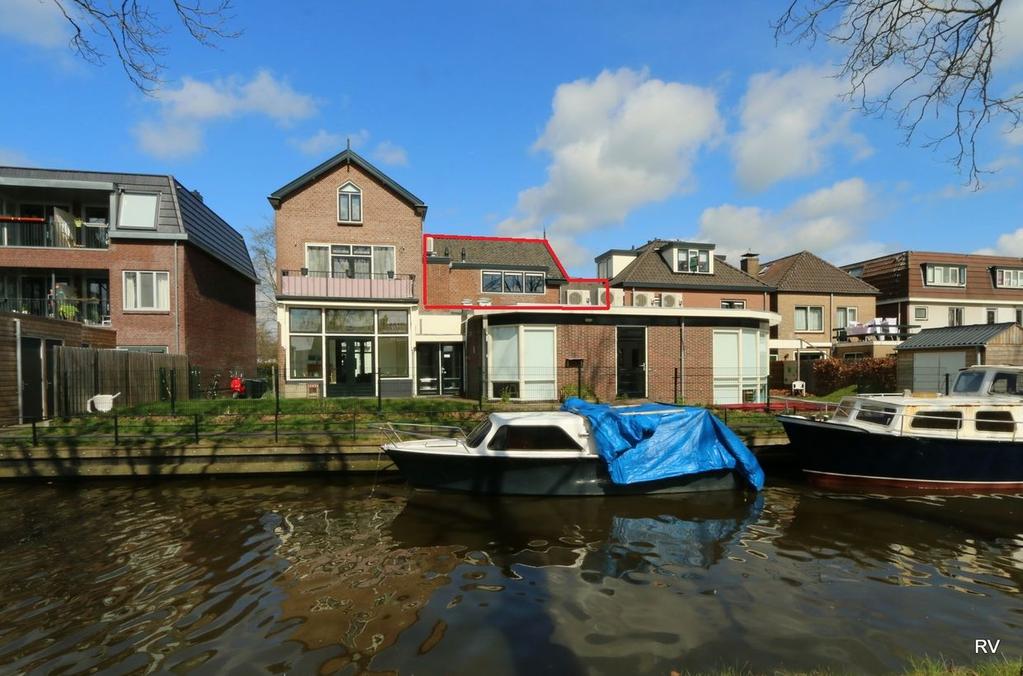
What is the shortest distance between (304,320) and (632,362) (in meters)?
14.0

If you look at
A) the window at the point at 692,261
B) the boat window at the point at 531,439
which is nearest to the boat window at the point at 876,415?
the boat window at the point at 531,439

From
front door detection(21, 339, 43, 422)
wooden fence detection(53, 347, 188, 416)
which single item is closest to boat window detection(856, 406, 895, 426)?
wooden fence detection(53, 347, 188, 416)

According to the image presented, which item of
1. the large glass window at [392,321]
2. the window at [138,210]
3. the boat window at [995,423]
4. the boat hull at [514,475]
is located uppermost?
the window at [138,210]

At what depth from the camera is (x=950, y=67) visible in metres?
6.05

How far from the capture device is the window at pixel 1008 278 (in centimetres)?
3818

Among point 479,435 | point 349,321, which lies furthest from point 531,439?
point 349,321

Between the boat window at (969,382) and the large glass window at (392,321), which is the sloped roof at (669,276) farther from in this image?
the boat window at (969,382)

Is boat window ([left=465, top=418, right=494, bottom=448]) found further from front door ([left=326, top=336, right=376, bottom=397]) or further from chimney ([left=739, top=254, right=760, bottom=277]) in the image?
chimney ([left=739, top=254, right=760, bottom=277])

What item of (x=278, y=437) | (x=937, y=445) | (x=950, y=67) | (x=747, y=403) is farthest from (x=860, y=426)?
(x=278, y=437)

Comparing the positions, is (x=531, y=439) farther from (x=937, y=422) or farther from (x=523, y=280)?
(x=523, y=280)

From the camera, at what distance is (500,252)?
1225 inches

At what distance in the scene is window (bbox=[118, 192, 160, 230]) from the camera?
23500 millimetres

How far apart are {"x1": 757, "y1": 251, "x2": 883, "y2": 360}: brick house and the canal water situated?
2218 cm

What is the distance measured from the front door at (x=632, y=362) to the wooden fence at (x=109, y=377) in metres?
14.7
